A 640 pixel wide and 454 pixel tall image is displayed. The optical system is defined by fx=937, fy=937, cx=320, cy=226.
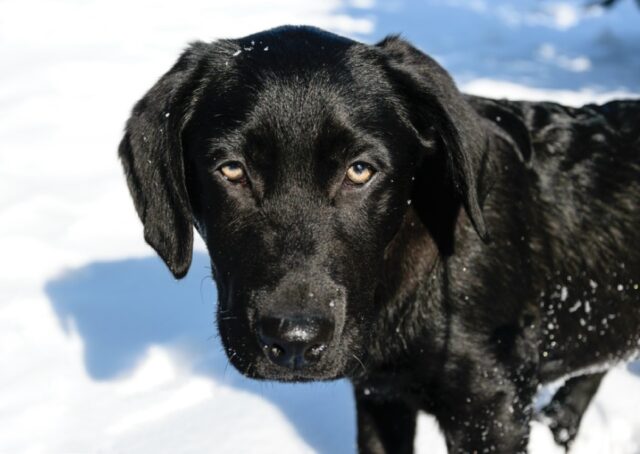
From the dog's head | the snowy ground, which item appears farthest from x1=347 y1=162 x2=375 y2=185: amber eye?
the snowy ground

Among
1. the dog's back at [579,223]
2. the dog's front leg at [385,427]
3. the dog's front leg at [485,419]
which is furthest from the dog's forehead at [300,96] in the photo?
the dog's front leg at [385,427]

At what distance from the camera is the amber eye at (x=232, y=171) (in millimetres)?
2585

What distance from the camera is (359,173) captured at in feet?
8.51

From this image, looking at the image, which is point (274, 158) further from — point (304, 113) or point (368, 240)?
point (368, 240)

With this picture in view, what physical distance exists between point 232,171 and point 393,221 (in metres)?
0.51

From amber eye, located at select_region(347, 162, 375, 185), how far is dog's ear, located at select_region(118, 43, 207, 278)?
20.5 inches

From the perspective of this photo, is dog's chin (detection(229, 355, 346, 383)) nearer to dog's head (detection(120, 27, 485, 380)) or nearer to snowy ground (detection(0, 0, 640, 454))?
dog's head (detection(120, 27, 485, 380))

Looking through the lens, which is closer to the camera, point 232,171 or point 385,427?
point 232,171

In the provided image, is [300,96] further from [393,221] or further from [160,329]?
[160,329]

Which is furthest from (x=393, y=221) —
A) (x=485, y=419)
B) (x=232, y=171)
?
(x=485, y=419)

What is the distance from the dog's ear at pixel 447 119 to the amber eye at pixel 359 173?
286 mm

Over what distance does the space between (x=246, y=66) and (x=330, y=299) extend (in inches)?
30.5

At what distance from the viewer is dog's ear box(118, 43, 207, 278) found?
2754mm

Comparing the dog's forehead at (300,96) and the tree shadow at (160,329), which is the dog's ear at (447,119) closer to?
the dog's forehead at (300,96)
